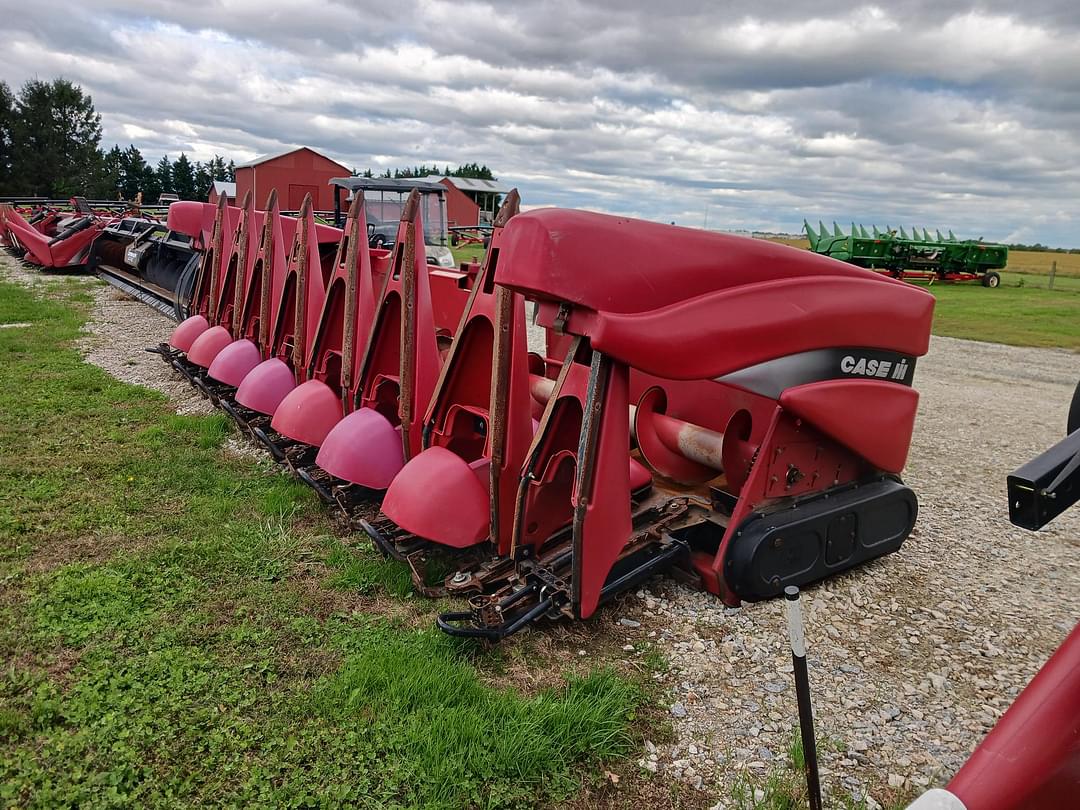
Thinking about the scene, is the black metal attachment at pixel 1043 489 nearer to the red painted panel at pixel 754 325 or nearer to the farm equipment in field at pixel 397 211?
the red painted panel at pixel 754 325

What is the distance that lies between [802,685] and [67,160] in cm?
7156

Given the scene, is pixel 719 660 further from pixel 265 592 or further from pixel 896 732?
pixel 265 592

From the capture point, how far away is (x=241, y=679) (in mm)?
2846

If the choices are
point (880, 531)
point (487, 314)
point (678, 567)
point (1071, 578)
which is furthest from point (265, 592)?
point (1071, 578)

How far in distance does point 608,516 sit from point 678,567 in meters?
0.90

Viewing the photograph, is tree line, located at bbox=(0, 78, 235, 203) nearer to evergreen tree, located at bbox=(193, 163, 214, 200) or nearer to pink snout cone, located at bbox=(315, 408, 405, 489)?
evergreen tree, located at bbox=(193, 163, 214, 200)

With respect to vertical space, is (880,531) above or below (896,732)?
above

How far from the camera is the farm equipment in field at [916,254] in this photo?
24969 millimetres

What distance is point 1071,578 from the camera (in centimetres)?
415

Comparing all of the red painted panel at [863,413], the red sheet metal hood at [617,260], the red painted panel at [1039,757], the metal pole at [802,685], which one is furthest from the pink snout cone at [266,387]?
the red painted panel at [1039,757]

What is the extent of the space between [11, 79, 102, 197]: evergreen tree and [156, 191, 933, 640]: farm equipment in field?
59943 millimetres

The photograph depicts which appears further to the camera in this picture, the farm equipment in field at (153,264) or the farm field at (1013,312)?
the farm field at (1013,312)

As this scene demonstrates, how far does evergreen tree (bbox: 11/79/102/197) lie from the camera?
5647 centimetres

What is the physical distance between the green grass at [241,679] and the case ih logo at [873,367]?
1726 millimetres
